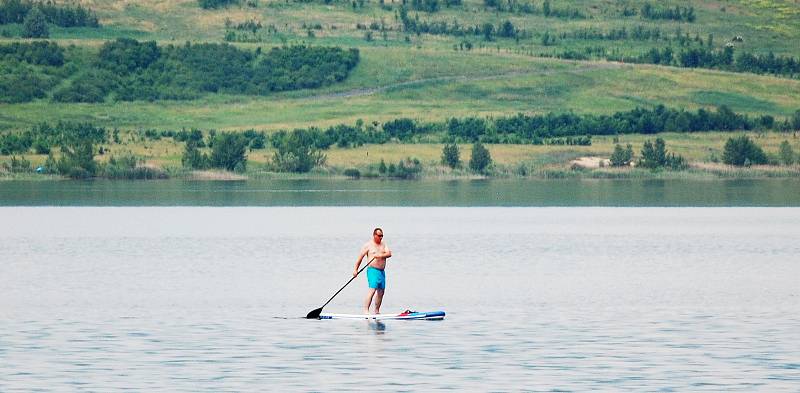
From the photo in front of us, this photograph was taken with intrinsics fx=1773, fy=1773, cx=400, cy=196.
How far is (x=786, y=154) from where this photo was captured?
167875 mm

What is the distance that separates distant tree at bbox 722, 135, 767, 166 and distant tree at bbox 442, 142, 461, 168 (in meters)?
25.9

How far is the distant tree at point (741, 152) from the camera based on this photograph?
544 ft

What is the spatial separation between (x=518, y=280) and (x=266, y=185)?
10534 cm

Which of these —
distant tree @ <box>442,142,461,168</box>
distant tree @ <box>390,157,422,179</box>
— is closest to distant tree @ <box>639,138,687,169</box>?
distant tree @ <box>442,142,461,168</box>

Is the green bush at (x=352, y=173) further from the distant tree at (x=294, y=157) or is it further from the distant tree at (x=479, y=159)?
the distant tree at (x=479, y=159)

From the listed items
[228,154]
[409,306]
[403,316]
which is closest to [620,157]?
[228,154]

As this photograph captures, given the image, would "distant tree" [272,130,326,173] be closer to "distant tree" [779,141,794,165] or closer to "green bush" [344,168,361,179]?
"green bush" [344,168,361,179]

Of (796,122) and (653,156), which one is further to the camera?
(796,122)

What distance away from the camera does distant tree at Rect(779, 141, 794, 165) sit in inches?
6585

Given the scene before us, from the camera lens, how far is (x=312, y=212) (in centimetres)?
10269

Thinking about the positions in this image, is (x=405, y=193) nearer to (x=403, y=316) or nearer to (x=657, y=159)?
(x=657, y=159)

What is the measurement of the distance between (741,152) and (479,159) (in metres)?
25.2

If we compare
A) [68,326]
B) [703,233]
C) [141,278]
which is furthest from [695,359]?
[703,233]

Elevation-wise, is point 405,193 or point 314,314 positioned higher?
point 314,314
